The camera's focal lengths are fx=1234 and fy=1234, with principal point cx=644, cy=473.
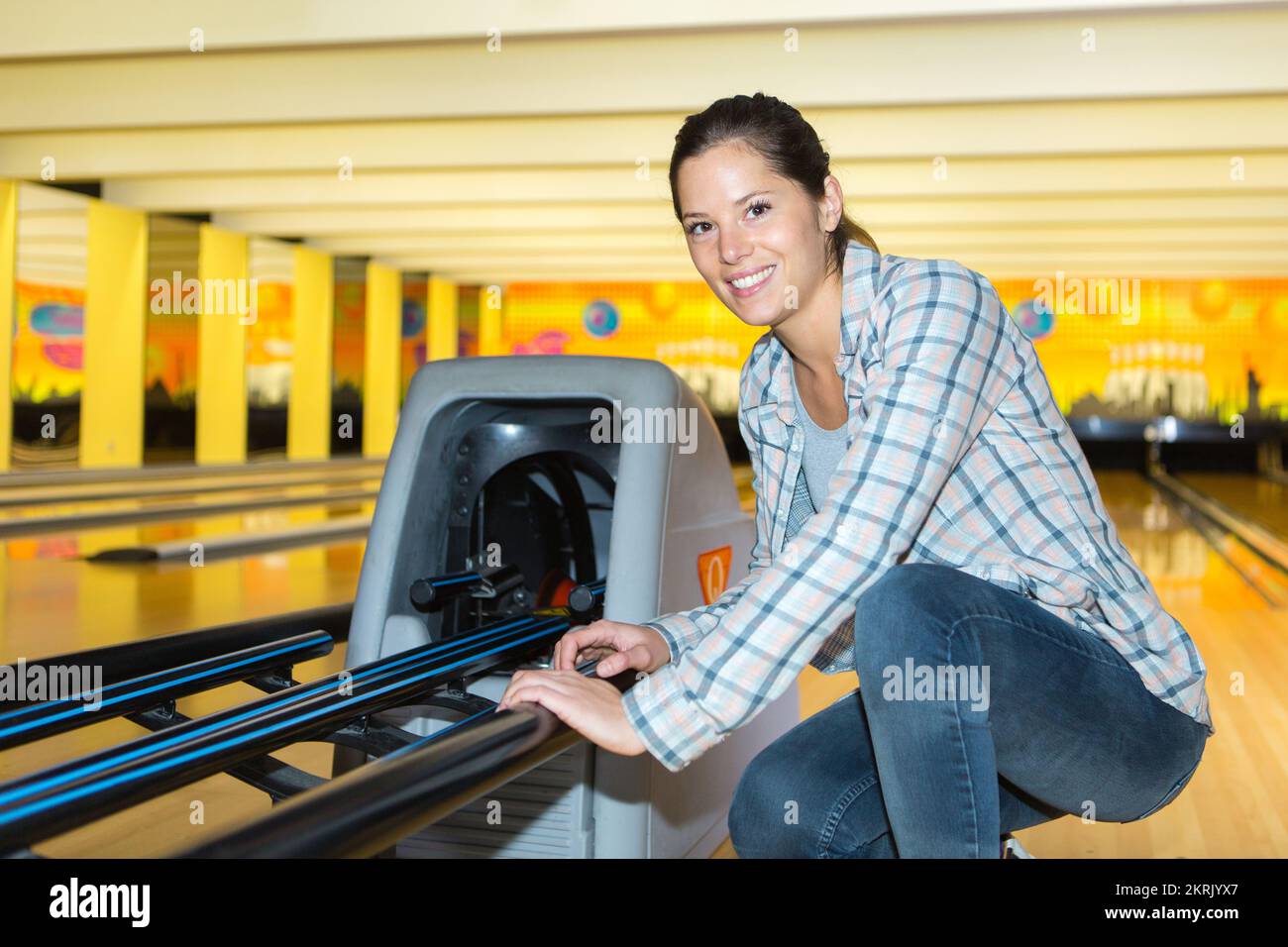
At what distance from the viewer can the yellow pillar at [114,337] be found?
36.9 ft

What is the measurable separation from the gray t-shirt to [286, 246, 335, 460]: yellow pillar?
44.1ft

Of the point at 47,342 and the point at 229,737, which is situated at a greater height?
the point at 47,342

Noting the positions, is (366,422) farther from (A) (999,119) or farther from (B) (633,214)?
(A) (999,119)

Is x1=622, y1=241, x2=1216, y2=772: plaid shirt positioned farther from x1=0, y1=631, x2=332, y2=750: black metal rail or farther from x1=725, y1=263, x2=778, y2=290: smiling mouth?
x1=0, y1=631, x2=332, y2=750: black metal rail

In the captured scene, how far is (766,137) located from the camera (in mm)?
1271

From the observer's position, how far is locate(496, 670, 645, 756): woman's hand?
111cm

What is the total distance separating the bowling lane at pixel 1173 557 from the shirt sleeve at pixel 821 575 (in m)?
4.35

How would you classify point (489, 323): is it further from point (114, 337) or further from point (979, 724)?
point (979, 724)

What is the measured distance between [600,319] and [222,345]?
19.3 ft

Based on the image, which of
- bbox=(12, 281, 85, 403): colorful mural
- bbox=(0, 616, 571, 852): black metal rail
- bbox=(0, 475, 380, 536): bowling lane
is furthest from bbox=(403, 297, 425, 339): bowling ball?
bbox=(0, 616, 571, 852): black metal rail

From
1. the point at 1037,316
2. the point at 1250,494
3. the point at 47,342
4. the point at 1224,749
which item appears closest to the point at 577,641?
the point at 1224,749

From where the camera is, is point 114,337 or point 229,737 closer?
point 229,737

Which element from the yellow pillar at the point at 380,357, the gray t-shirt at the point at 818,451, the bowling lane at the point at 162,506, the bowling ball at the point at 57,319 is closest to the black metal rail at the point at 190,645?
the gray t-shirt at the point at 818,451

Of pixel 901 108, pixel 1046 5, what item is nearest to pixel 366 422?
pixel 901 108
